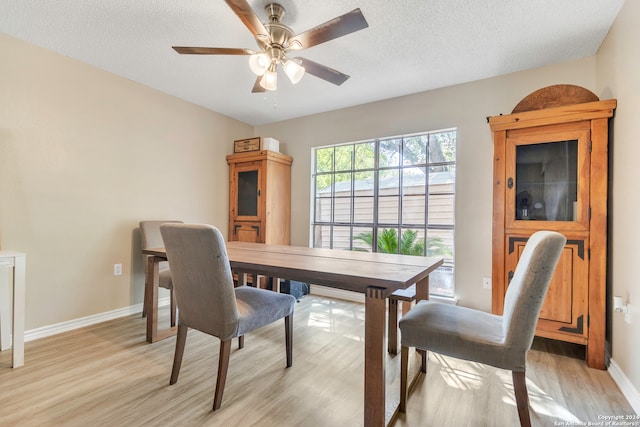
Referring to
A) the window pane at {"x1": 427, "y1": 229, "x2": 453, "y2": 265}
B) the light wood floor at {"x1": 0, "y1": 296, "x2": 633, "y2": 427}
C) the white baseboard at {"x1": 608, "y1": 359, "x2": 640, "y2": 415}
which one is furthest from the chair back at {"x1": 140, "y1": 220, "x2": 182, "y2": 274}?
the white baseboard at {"x1": 608, "y1": 359, "x2": 640, "y2": 415}

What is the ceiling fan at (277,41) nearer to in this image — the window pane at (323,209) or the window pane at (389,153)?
the window pane at (389,153)

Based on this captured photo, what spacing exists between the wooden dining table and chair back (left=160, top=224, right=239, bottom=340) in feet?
0.78

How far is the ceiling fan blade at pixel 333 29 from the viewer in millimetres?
1412

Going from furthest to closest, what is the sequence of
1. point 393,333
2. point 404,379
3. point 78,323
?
point 78,323 → point 393,333 → point 404,379

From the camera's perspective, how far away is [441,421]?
1.42 meters

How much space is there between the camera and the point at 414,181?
3.19 m

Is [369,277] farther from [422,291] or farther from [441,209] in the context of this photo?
[441,209]

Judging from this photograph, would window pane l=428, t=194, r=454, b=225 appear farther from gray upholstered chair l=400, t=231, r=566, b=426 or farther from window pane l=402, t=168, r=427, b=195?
gray upholstered chair l=400, t=231, r=566, b=426

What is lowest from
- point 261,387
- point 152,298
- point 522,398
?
point 261,387

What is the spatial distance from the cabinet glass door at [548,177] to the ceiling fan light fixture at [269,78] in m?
1.84

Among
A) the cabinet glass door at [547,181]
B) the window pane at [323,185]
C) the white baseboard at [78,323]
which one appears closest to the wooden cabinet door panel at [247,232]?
the window pane at [323,185]

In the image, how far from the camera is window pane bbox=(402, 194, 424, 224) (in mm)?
3146

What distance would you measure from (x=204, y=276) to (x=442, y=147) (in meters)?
2.64

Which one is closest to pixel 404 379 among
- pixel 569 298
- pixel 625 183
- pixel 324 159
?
pixel 569 298
